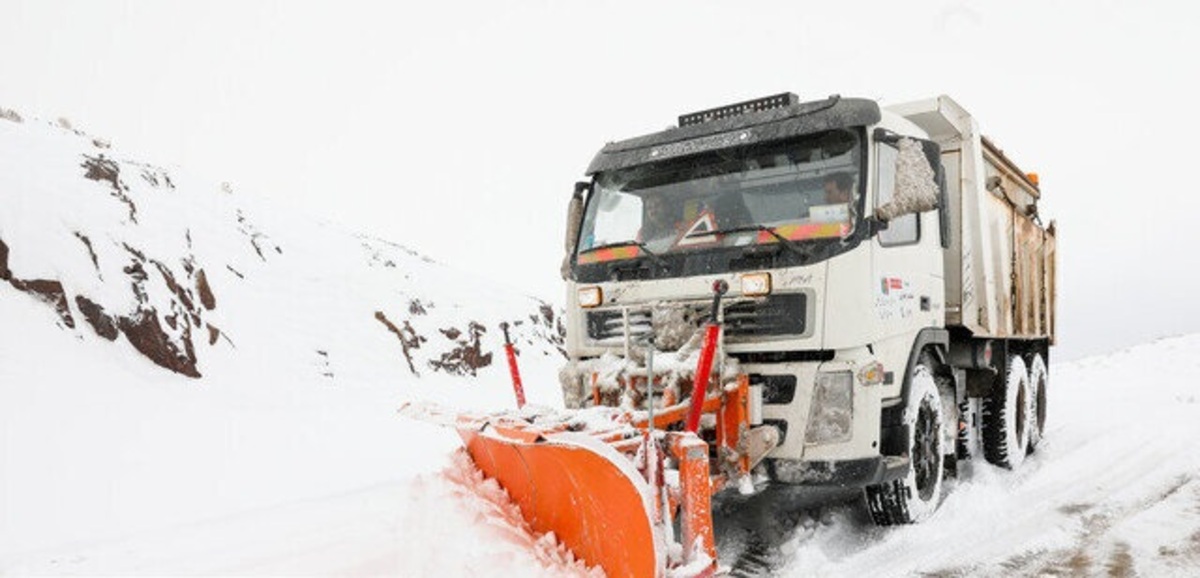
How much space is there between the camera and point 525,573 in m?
3.18

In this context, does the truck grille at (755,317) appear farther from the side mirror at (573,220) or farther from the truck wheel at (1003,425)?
the truck wheel at (1003,425)

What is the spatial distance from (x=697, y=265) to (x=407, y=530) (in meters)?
2.22

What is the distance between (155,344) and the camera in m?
8.64

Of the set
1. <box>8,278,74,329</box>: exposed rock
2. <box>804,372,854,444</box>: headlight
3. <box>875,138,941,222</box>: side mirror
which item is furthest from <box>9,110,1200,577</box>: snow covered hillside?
<box>875,138,941,222</box>: side mirror

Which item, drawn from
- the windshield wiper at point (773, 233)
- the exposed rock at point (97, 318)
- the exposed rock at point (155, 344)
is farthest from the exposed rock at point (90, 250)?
the windshield wiper at point (773, 233)

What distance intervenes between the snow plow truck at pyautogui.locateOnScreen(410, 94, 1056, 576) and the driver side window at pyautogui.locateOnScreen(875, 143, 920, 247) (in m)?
0.02

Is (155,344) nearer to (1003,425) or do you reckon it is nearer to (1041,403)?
(1003,425)

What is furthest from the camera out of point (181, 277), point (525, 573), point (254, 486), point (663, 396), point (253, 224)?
point (253, 224)

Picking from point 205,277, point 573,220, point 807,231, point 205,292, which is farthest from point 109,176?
point 807,231

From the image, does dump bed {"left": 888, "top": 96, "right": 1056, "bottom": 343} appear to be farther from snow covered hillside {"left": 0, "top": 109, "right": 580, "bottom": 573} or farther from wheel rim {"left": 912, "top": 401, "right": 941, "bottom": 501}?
snow covered hillside {"left": 0, "top": 109, "right": 580, "bottom": 573}

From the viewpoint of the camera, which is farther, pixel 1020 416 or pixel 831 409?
pixel 1020 416

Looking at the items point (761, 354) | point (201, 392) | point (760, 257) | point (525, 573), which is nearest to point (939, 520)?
point (761, 354)

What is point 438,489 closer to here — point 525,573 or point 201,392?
point 525,573

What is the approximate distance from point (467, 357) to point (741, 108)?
990 cm
